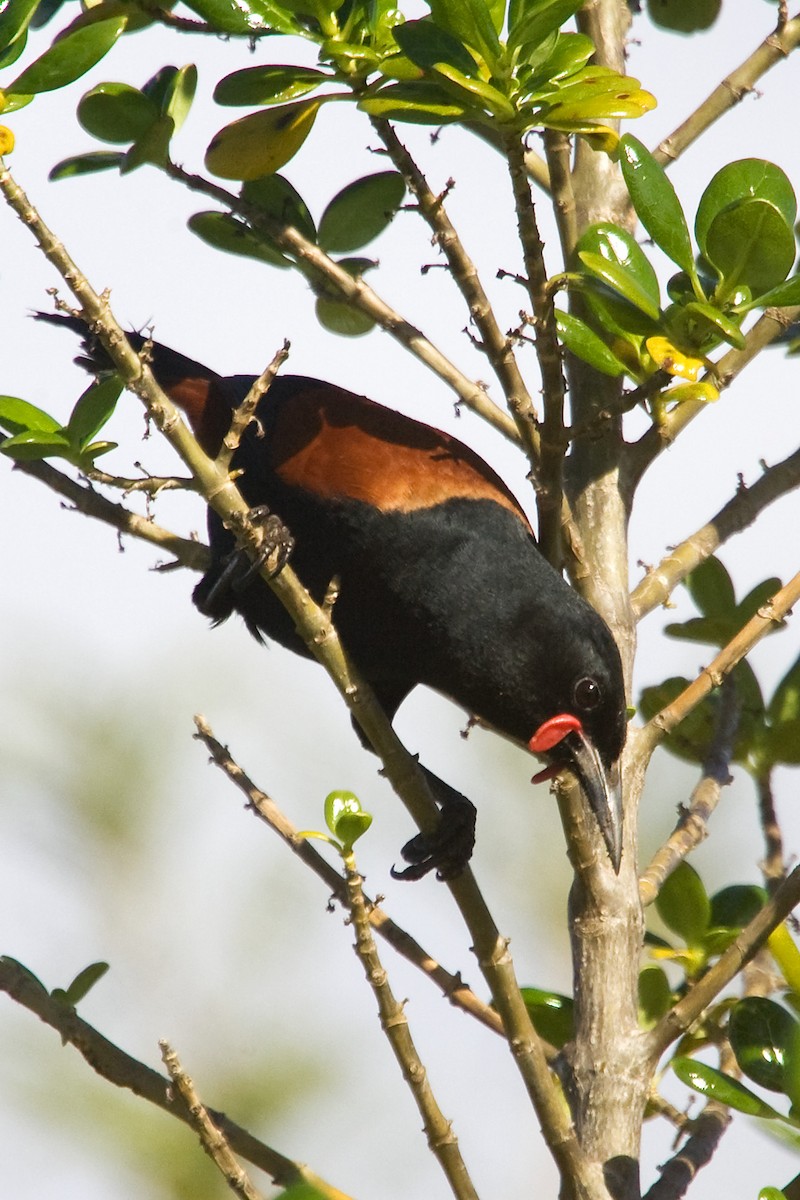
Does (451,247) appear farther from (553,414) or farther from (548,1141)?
(548,1141)

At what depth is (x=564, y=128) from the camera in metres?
1.75

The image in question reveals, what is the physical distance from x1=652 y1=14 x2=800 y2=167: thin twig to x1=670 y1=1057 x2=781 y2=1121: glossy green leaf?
59.0 inches

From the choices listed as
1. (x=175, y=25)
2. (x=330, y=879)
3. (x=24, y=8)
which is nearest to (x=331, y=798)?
(x=330, y=879)

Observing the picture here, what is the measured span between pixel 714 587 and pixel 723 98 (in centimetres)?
91

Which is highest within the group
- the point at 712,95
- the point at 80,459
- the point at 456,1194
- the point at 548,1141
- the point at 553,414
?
the point at 712,95

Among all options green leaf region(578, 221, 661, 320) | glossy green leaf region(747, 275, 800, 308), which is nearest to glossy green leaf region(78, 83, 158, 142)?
green leaf region(578, 221, 661, 320)

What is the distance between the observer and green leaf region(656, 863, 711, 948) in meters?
2.17

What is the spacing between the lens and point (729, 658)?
2119mm

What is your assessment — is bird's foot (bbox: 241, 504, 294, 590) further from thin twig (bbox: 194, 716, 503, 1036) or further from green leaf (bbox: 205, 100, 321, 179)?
green leaf (bbox: 205, 100, 321, 179)

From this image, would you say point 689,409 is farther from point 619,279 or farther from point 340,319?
point 340,319

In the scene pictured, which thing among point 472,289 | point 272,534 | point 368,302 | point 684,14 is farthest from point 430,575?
point 684,14

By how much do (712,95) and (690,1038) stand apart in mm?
1622

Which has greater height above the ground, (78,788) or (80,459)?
(78,788)

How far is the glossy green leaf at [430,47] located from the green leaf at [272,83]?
0.27 metres
